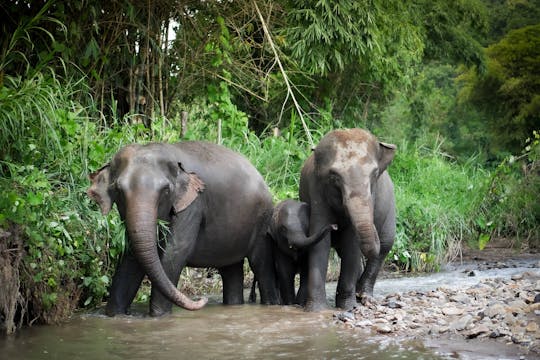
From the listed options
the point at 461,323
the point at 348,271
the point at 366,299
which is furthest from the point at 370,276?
the point at 461,323

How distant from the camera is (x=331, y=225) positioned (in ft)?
29.3

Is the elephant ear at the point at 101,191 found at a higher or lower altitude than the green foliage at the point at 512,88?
lower

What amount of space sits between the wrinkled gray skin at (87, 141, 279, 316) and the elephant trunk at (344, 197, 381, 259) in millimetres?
1495

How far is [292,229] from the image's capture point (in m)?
9.38

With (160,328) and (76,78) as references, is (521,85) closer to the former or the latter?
(76,78)

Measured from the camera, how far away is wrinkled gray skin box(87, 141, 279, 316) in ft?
26.1

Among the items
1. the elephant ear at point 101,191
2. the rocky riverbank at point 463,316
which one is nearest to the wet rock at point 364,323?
the rocky riverbank at point 463,316

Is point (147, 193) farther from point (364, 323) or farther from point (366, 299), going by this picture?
point (366, 299)

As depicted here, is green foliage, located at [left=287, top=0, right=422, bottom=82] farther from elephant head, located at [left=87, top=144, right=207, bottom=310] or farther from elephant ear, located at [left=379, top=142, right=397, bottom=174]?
elephant head, located at [left=87, top=144, right=207, bottom=310]

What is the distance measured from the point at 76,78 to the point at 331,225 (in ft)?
13.4

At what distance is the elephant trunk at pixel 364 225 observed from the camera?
8.55m

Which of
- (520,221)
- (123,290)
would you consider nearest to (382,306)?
(123,290)

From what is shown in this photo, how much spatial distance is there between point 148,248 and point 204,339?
36.2 inches

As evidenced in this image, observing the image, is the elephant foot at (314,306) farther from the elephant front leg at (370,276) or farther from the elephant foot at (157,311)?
the elephant foot at (157,311)
